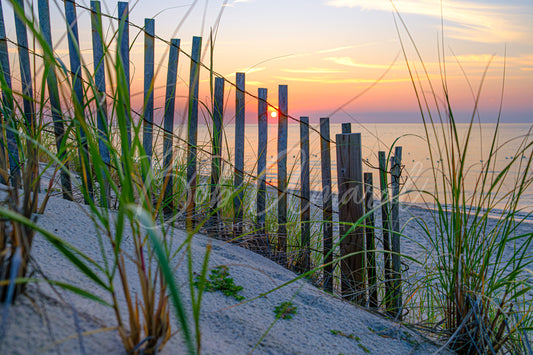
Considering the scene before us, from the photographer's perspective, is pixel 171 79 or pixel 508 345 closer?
pixel 508 345

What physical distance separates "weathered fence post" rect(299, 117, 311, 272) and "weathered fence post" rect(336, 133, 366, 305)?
1.43 ft

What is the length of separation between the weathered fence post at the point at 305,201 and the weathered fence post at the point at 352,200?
0.43 meters

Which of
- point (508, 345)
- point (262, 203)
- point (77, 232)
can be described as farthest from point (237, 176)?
point (508, 345)

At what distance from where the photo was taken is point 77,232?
192 centimetres

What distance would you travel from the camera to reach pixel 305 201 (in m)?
3.29

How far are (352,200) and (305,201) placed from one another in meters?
0.61

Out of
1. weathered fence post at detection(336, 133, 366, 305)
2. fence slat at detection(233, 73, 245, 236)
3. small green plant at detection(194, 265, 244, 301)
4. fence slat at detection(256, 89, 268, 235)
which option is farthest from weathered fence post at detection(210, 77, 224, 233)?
small green plant at detection(194, 265, 244, 301)

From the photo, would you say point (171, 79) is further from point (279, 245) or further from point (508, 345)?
point (508, 345)

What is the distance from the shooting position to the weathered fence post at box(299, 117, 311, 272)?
318cm

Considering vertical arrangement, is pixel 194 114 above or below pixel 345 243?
above

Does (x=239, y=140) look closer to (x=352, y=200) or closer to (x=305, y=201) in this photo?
(x=305, y=201)

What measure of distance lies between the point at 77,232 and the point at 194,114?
1.64 m

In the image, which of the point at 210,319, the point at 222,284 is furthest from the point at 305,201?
the point at 210,319

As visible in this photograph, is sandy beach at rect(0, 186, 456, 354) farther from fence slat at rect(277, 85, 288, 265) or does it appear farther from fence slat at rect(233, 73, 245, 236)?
fence slat at rect(233, 73, 245, 236)
